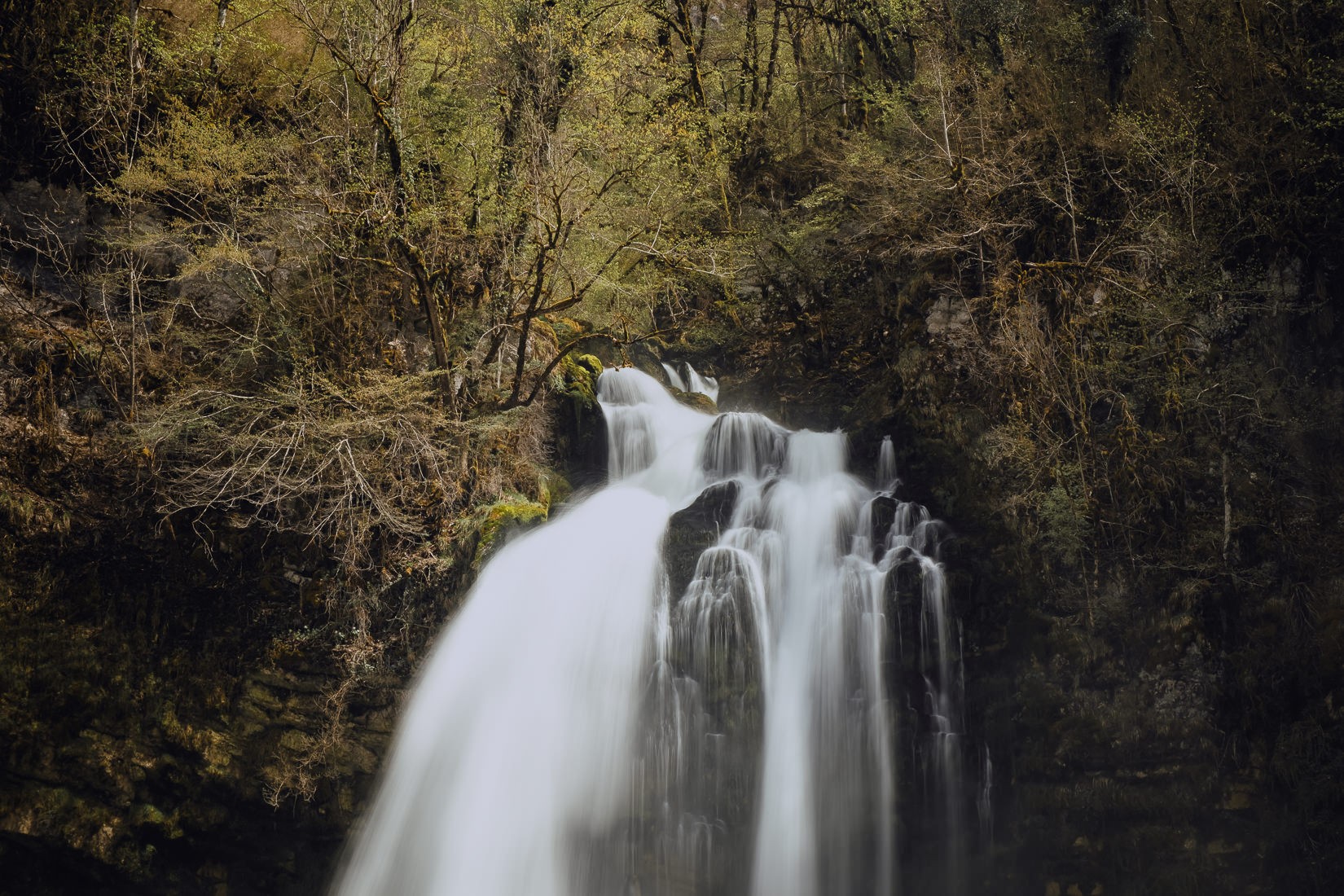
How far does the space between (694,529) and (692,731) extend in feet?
8.57

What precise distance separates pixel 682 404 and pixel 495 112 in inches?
240

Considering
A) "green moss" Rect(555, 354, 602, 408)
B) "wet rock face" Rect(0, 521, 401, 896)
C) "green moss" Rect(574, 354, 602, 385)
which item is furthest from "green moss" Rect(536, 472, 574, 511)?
"wet rock face" Rect(0, 521, 401, 896)

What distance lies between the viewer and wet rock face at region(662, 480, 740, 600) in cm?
1023

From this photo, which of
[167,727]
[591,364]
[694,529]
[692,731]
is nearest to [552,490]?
[694,529]

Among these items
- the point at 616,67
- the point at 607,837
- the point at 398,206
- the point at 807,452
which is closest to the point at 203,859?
the point at 607,837

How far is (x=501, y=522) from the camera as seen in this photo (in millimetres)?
11031

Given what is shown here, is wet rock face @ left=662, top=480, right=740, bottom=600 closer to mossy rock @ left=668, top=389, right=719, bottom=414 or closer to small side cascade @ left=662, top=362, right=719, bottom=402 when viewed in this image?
mossy rock @ left=668, top=389, right=719, bottom=414

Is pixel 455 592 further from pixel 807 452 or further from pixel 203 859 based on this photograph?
pixel 807 452

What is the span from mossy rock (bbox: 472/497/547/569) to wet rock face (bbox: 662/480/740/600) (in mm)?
2065

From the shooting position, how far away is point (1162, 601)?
381 inches

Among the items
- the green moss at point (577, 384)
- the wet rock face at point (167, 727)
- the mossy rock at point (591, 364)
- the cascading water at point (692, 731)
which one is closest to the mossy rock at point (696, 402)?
the mossy rock at point (591, 364)

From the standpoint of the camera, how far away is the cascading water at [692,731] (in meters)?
9.14

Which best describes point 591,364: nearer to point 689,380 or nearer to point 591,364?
point 591,364

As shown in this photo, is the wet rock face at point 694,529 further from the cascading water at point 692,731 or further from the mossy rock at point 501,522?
the mossy rock at point 501,522
